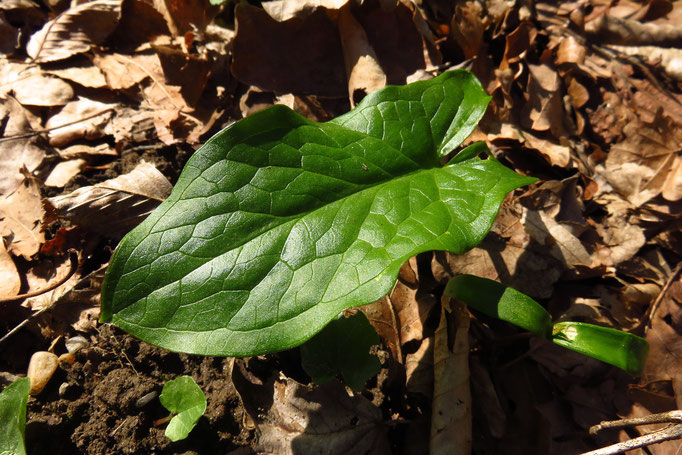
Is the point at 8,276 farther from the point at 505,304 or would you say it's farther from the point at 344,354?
the point at 505,304

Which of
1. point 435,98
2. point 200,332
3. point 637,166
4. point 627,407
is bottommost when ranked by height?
point 627,407

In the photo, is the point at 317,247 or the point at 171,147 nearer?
the point at 317,247

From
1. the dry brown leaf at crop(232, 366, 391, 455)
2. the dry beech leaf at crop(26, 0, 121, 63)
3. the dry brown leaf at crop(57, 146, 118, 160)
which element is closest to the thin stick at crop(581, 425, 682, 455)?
the dry brown leaf at crop(232, 366, 391, 455)

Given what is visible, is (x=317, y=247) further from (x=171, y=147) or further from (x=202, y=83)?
(x=202, y=83)

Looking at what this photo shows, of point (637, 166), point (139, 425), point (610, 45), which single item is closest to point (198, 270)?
point (139, 425)

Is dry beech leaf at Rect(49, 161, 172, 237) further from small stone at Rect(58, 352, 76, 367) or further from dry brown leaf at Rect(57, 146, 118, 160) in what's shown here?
small stone at Rect(58, 352, 76, 367)

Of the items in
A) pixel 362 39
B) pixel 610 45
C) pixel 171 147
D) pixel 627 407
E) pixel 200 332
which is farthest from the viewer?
pixel 610 45

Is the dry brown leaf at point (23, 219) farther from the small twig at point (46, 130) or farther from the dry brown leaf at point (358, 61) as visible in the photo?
the dry brown leaf at point (358, 61)
